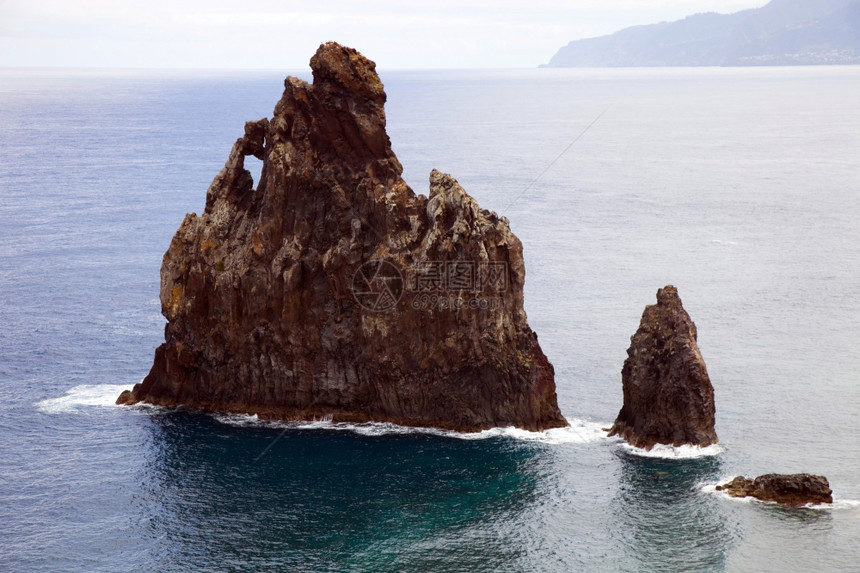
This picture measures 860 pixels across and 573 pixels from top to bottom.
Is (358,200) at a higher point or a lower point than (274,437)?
higher

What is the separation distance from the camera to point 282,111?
93.6 metres

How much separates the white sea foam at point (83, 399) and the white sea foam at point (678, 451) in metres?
44.2

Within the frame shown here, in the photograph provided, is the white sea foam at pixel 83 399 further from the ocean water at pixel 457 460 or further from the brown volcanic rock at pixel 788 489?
the brown volcanic rock at pixel 788 489

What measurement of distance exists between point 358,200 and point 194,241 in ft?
47.5

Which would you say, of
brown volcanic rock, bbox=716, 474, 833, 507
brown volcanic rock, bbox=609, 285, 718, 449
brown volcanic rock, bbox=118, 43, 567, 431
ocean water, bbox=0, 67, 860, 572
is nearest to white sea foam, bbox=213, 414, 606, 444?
ocean water, bbox=0, 67, 860, 572

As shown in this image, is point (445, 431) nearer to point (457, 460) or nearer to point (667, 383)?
point (457, 460)

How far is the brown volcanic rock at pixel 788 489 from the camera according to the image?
75375 mm

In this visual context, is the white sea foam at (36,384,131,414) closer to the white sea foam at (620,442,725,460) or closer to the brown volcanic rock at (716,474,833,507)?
the white sea foam at (620,442,725,460)

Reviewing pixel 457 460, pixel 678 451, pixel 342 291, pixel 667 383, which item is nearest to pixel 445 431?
pixel 457 460

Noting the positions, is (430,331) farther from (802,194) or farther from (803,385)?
(802,194)

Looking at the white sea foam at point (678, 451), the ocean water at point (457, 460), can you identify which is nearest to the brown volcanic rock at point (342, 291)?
the ocean water at point (457, 460)

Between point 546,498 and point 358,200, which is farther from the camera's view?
point 358,200

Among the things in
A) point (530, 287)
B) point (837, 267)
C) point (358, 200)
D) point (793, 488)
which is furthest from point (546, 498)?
point (837, 267)


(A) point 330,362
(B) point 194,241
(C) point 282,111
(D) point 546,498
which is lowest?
(D) point 546,498
